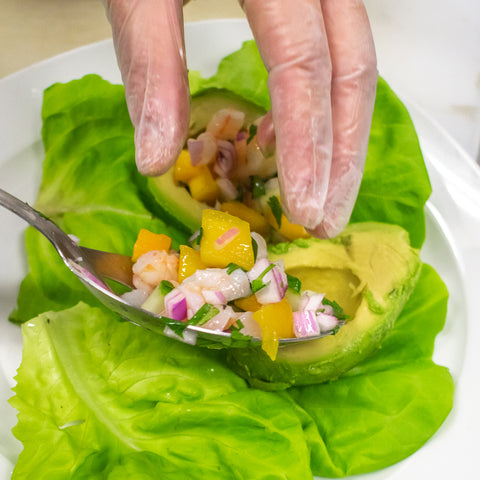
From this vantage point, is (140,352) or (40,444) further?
(140,352)

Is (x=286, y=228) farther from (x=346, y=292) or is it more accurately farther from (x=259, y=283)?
(x=259, y=283)

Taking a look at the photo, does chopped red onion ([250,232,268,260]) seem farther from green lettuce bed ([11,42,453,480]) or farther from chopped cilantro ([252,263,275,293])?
green lettuce bed ([11,42,453,480])

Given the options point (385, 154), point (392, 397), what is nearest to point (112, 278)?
point (392, 397)

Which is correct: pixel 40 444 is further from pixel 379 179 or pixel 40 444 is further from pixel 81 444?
pixel 379 179

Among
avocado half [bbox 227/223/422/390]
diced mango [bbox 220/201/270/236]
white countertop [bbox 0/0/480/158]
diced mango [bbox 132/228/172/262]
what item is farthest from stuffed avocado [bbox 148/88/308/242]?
white countertop [bbox 0/0/480/158]

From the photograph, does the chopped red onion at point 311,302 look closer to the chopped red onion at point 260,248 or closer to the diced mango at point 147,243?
the chopped red onion at point 260,248

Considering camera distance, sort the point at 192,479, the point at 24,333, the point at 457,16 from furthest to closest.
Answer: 1. the point at 457,16
2. the point at 24,333
3. the point at 192,479

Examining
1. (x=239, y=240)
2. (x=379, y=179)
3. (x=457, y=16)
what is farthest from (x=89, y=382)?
(x=457, y=16)
